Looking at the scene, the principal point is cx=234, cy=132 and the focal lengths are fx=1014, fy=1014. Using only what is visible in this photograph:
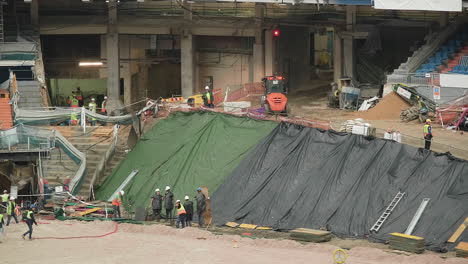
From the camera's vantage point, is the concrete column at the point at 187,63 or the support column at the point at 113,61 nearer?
the support column at the point at 113,61

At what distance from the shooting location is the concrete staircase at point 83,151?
45.7 m

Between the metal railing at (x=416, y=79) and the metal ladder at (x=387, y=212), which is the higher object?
the metal railing at (x=416, y=79)

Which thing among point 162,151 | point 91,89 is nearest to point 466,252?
point 162,151

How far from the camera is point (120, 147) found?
159ft

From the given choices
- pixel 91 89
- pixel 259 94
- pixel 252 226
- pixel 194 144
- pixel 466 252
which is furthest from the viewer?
pixel 91 89

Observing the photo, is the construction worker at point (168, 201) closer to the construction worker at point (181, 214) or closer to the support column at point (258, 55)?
the construction worker at point (181, 214)

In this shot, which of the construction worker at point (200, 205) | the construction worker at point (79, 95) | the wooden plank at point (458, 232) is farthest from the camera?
the construction worker at point (79, 95)

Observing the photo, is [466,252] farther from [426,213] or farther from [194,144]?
[194,144]

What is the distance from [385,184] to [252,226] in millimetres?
5307

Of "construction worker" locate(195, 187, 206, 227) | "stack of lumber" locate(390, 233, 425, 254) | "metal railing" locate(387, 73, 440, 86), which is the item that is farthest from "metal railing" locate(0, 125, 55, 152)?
"metal railing" locate(387, 73, 440, 86)

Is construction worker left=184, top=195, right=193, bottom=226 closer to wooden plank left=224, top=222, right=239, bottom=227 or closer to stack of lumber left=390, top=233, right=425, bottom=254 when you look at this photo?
wooden plank left=224, top=222, right=239, bottom=227

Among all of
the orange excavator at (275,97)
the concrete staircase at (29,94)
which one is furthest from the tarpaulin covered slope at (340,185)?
the concrete staircase at (29,94)

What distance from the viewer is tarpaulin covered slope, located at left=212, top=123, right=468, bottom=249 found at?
36594mm

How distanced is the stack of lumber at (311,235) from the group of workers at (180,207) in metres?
4.32
